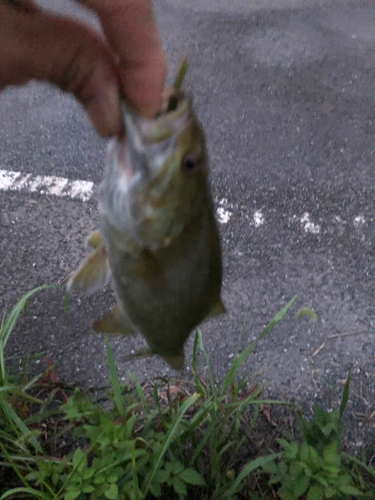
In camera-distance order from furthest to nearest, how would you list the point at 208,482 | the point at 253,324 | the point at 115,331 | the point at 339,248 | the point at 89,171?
the point at 89,171, the point at 339,248, the point at 253,324, the point at 208,482, the point at 115,331

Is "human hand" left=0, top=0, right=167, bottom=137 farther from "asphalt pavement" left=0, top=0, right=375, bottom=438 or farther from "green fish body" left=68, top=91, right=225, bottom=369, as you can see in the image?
"asphalt pavement" left=0, top=0, right=375, bottom=438

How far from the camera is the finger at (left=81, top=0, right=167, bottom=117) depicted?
93 cm

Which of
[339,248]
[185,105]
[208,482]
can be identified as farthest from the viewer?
[339,248]

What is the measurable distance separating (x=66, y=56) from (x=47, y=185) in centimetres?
203

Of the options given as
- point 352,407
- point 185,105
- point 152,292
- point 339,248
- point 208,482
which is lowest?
point 352,407

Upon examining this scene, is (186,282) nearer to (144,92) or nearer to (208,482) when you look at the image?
(144,92)

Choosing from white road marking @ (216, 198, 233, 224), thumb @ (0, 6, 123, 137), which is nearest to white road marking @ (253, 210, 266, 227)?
white road marking @ (216, 198, 233, 224)

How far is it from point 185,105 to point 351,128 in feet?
9.62

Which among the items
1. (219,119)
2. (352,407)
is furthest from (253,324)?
(219,119)

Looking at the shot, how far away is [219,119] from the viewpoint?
3.54m

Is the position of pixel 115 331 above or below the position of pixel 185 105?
below

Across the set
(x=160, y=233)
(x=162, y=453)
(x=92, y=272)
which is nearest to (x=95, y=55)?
(x=160, y=233)

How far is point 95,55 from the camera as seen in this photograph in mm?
1096

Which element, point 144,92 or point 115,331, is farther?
point 115,331
